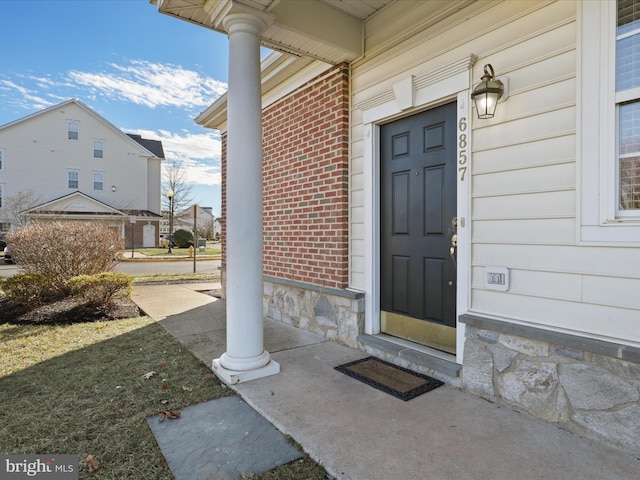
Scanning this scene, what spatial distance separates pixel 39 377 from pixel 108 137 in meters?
25.1

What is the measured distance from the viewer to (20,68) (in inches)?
779

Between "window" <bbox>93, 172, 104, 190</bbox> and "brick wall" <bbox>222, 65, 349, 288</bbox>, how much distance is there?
75.8 ft

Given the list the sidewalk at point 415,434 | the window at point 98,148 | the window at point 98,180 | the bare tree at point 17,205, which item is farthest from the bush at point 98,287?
the window at point 98,148

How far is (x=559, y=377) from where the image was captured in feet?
6.95

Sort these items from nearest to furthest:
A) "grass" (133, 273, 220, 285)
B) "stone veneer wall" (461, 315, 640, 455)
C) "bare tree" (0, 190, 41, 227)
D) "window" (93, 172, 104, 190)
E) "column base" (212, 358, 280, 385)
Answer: "stone veneer wall" (461, 315, 640, 455) < "column base" (212, 358, 280, 385) < "grass" (133, 273, 220, 285) < "bare tree" (0, 190, 41, 227) < "window" (93, 172, 104, 190)

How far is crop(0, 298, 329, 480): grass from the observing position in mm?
1886

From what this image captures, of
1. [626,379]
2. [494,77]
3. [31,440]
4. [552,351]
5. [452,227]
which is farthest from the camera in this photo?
[452,227]

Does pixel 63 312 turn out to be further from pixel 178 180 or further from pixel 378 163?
pixel 178 180

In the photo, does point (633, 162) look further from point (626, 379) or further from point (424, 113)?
point (424, 113)

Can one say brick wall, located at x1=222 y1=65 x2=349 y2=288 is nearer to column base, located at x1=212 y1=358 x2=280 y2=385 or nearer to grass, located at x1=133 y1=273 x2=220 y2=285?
column base, located at x1=212 y1=358 x2=280 y2=385

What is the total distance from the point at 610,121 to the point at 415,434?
2085 mm

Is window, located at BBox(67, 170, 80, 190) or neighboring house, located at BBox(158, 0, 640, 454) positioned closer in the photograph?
neighboring house, located at BBox(158, 0, 640, 454)

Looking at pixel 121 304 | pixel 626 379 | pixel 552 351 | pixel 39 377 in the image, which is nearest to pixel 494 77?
pixel 552 351

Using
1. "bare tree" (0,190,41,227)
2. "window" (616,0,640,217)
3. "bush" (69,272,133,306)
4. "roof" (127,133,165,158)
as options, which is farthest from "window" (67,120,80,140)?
"window" (616,0,640,217)
